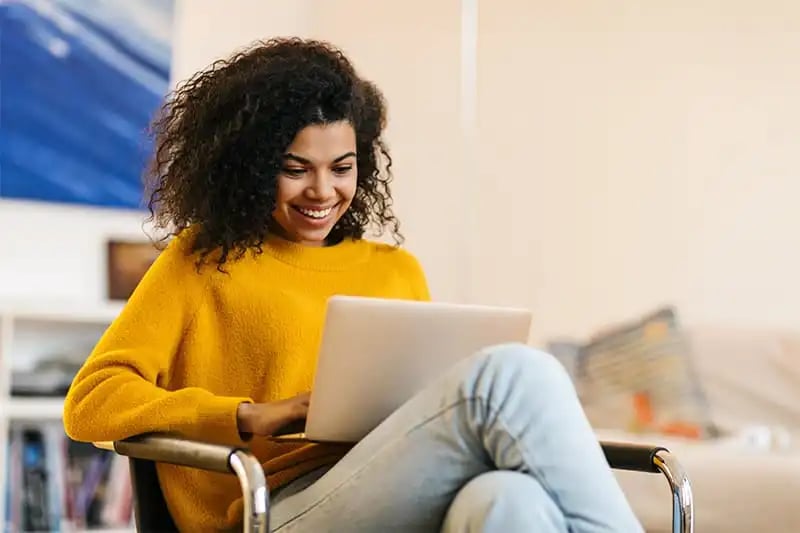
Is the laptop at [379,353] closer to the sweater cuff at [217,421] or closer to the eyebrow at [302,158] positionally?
the sweater cuff at [217,421]

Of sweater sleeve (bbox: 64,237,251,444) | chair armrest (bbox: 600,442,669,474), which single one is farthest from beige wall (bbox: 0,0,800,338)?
sweater sleeve (bbox: 64,237,251,444)

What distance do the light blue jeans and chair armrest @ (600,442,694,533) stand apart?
0.69ft

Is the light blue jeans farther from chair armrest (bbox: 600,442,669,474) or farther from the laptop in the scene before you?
chair armrest (bbox: 600,442,669,474)

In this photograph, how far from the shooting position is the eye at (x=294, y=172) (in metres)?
1.59

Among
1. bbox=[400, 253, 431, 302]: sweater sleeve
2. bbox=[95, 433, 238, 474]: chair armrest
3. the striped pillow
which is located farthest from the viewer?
the striped pillow

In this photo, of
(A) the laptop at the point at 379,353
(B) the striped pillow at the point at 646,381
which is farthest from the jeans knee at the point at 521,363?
(B) the striped pillow at the point at 646,381

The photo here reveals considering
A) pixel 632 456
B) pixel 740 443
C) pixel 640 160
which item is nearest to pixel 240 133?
pixel 632 456

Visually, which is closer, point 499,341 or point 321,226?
point 499,341

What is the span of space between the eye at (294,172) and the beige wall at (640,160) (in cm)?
144

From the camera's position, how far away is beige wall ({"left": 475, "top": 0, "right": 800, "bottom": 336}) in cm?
270

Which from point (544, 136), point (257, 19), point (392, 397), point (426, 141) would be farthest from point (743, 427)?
point (257, 19)

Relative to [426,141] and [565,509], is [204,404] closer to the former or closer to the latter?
[565,509]

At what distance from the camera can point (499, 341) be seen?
1389 millimetres

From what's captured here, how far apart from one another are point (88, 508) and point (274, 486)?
1.67 meters
